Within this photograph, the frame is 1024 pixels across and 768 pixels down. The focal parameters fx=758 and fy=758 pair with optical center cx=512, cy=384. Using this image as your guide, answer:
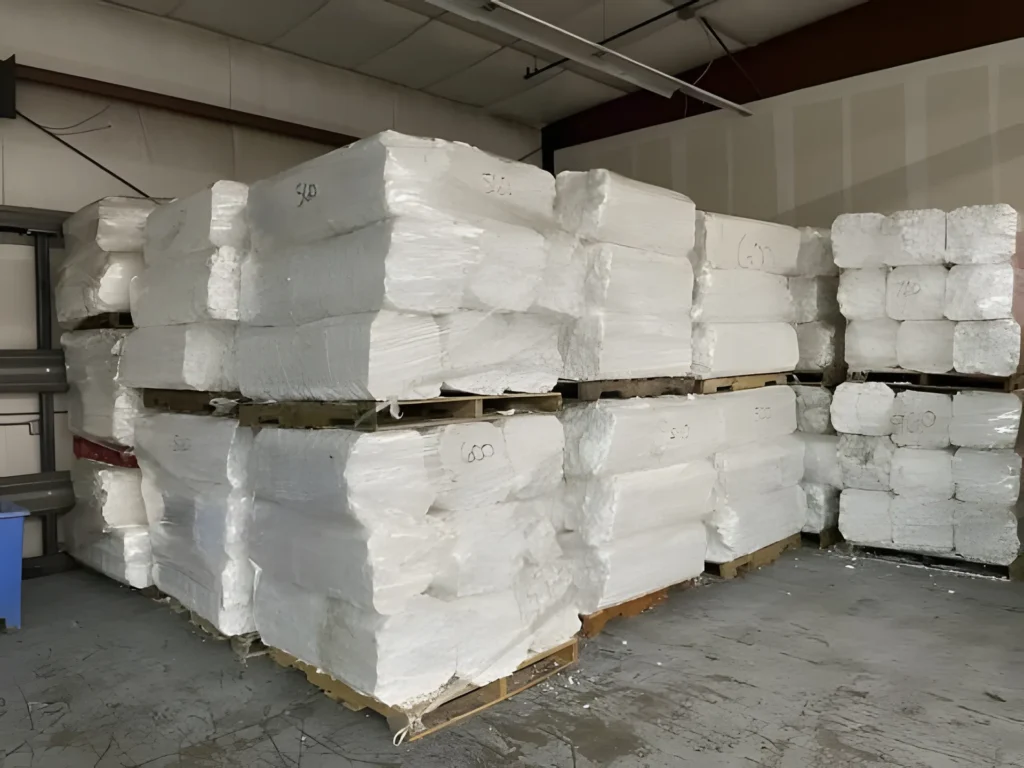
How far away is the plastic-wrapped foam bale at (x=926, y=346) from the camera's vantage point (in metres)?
5.46

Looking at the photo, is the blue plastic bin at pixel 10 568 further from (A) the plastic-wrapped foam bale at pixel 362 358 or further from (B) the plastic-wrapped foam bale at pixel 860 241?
(B) the plastic-wrapped foam bale at pixel 860 241

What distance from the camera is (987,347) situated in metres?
5.25

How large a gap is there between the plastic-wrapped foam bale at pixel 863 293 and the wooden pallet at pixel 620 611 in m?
2.67

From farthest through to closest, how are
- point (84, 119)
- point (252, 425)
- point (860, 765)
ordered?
point (84, 119) < point (252, 425) < point (860, 765)

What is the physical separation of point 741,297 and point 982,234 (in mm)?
1686

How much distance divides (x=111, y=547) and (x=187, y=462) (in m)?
1.27

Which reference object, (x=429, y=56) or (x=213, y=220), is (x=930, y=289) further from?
(x=429, y=56)

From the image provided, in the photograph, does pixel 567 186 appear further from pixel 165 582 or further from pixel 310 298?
A: pixel 165 582

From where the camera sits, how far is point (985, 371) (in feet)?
17.3

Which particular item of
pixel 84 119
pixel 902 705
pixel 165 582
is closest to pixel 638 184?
pixel 902 705

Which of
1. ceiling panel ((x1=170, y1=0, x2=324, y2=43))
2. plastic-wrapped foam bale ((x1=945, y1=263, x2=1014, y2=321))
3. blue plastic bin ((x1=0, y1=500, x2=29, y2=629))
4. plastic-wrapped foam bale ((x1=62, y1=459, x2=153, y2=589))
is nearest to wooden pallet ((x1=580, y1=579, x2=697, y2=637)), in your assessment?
plastic-wrapped foam bale ((x1=62, y1=459, x2=153, y2=589))

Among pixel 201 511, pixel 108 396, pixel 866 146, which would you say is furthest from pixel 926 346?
pixel 108 396

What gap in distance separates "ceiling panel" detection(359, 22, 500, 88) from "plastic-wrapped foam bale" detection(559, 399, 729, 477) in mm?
4805

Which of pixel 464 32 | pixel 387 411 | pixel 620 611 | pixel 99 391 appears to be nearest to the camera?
pixel 387 411
